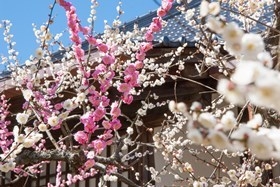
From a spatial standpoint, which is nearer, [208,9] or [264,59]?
[264,59]

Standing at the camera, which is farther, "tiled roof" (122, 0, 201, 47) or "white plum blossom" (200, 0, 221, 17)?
"tiled roof" (122, 0, 201, 47)

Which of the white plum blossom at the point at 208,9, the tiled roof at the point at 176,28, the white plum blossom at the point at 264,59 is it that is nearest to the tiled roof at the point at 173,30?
the tiled roof at the point at 176,28

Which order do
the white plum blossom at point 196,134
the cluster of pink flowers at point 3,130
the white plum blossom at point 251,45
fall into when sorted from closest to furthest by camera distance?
the white plum blossom at point 251,45
the white plum blossom at point 196,134
the cluster of pink flowers at point 3,130

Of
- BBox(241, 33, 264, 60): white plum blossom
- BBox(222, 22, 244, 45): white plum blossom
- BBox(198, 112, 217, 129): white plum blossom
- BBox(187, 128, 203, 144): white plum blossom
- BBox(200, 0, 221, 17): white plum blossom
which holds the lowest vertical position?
BBox(187, 128, 203, 144): white plum blossom

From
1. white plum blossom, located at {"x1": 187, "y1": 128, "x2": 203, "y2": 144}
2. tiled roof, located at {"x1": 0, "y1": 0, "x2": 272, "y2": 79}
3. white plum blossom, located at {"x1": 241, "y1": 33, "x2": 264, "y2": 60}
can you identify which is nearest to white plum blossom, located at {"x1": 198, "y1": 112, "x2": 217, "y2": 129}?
white plum blossom, located at {"x1": 187, "y1": 128, "x2": 203, "y2": 144}

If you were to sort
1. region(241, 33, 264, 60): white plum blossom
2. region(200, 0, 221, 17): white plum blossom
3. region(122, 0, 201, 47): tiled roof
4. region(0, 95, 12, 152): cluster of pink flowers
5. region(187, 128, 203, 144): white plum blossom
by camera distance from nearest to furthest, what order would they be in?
region(241, 33, 264, 60): white plum blossom → region(187, 128, 203, 144): white plum blossom → region(200, 0, 221, 17): white plum blossom → region(122, 0, 201, 47): tiled roof → region(0, 95, 12, 152): cluster of pink flowers

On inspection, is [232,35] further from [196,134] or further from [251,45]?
[196,134]

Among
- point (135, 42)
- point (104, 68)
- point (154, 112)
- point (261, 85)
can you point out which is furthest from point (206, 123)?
point (154, 112)

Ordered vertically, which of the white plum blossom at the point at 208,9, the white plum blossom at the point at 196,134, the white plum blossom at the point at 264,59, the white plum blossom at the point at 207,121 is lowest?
the white plum blossom at the point at 196,134

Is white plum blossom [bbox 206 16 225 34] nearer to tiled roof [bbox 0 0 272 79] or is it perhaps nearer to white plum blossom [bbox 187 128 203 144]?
white plum blossom [bbox 187 128 203 144]

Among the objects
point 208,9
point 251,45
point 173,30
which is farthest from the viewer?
point 173,30

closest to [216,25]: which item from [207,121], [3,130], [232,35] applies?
[232,35]

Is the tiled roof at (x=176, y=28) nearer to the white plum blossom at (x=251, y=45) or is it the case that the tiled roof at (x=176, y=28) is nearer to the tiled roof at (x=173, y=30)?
the tiled roof at (x=173, y=30)

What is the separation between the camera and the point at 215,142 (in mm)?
924
